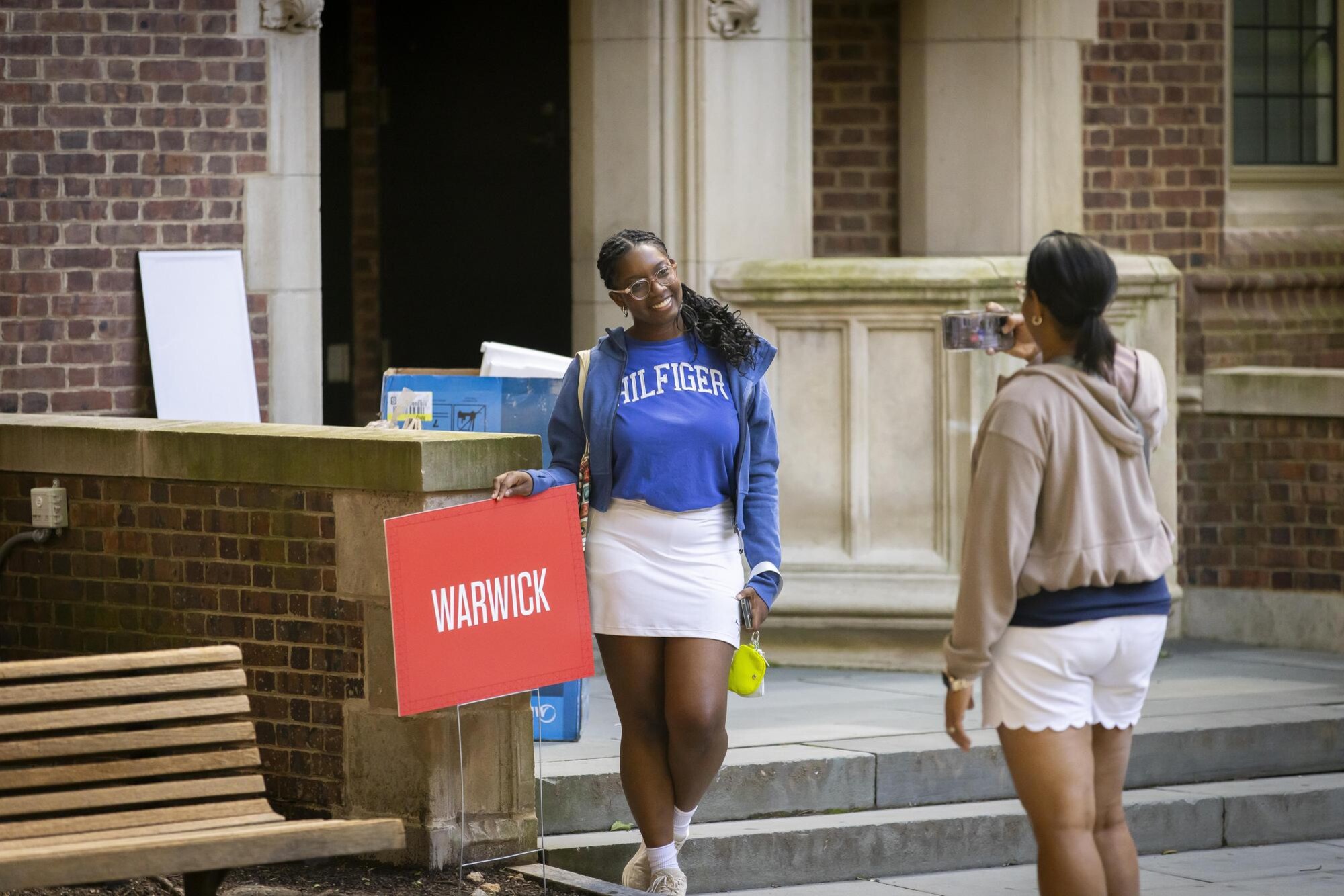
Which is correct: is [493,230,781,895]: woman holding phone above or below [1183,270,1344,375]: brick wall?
below

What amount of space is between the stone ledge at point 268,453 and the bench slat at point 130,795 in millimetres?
932

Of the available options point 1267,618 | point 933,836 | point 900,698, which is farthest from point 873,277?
point 933,836

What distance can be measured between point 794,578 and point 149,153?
322cm

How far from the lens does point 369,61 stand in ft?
34.7

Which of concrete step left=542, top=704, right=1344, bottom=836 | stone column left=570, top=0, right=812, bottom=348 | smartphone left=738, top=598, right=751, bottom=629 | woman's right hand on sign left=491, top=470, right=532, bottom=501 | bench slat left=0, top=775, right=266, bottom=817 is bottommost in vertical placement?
concrete step left=542, top=704, right=1344, bottom=836

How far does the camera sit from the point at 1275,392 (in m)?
9.97

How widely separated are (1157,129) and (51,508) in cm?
575

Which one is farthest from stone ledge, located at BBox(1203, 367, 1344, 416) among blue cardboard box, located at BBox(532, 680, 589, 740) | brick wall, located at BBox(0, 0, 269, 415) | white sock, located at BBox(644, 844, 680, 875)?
white sock, located at BBox(644, 844, 680, 875)

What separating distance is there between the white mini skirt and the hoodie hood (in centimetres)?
137

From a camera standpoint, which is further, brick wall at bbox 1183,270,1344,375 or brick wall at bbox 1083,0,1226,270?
brick wall at bbox 1183,270,1344,375

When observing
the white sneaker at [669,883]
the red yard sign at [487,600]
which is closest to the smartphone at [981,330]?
the red yard sign at [487,600]

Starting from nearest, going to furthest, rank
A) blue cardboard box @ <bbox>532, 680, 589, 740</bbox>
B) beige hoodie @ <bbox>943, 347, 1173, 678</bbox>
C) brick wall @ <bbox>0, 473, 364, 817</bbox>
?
Result: beige hoodie @ <bbox>943, 347, 1173, 678</bbox>, brick wall @ <bbox>0, 473, 364, 817</bbox>, blue cardboard box @ <bbox>532, 680, 589, 740</bbox>

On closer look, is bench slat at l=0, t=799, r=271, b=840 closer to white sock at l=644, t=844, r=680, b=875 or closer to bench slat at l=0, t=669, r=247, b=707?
bench slat at l=0, t=669, r=247, b=707

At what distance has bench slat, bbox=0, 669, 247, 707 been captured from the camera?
199 inches
